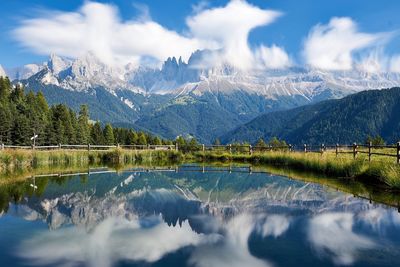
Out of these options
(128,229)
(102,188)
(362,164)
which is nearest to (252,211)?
(128,229)

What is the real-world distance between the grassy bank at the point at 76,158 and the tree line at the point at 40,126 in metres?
27.7

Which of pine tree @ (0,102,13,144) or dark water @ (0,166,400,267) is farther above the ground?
pine tree @ (0,102,13,144)

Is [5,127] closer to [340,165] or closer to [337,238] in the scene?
[340,165]

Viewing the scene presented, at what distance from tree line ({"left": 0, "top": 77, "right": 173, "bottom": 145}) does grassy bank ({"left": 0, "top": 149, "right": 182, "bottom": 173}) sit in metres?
A: 27.7

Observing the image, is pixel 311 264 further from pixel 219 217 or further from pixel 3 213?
pixel 3 213

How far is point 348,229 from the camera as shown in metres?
12.2

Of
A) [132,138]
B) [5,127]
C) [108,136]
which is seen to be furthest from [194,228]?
[132,138]

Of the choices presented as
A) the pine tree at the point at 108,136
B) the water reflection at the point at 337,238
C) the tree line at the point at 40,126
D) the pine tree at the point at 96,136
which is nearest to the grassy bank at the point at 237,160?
the water reflection at the point at 337,238

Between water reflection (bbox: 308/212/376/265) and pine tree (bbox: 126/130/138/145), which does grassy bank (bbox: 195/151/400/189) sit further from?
pine tree (bbox: 126/130/138/145)

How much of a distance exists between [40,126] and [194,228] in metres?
70.2

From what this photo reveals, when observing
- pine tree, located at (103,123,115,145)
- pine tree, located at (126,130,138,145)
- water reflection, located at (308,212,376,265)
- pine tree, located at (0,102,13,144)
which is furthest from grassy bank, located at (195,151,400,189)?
pine tree, located at (103,123,115,145)

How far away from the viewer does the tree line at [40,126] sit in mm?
69312

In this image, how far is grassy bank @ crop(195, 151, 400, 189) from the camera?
20.6 metres

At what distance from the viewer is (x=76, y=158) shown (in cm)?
4288
